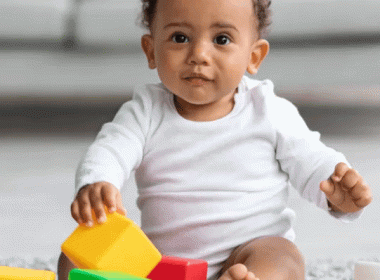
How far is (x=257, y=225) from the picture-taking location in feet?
2.85

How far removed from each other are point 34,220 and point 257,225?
2.09 ft

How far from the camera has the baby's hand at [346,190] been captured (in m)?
0.76

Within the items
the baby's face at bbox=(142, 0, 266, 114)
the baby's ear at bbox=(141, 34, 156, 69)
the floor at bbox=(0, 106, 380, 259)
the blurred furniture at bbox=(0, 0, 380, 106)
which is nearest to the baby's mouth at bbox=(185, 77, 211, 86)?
the baby's face at bbox=(142, 0, 266, 114)

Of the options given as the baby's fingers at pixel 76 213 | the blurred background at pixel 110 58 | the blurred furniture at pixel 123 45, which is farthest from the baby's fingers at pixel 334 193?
the blurred furniture at pixel 123 45

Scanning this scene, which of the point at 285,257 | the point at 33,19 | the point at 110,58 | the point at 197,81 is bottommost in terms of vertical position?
the point at 110,58

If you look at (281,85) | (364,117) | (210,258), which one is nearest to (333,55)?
(281,85)

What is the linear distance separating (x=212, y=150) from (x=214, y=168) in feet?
0.08

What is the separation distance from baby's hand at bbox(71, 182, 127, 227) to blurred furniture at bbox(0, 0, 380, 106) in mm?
1287

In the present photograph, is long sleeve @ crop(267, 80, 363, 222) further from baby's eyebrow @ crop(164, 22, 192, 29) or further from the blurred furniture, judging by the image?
the blurred furniture

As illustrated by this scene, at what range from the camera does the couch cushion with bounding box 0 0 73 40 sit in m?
2.04

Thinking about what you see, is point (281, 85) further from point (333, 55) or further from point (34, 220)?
point (34, 220)

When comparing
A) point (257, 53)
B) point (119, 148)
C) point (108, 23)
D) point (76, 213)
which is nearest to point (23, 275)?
point (76, 213)

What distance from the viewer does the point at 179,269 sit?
718 mm

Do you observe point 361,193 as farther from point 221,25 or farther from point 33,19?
point 33,19
